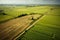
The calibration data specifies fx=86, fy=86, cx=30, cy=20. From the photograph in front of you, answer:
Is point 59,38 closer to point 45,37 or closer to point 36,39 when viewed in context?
point 45,37

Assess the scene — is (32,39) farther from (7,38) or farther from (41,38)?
(7,38)

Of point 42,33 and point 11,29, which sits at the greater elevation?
point 42,33

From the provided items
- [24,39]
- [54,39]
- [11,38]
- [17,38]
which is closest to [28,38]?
[24,39]

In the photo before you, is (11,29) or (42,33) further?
(11,29)

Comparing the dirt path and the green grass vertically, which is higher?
the green grass

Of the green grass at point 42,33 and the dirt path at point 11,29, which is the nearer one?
the green grass at point 42,33

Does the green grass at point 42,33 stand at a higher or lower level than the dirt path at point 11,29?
higher

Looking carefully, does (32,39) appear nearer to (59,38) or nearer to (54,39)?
(54,39)

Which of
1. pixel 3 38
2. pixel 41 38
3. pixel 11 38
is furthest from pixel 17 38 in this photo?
pixel 41 38
